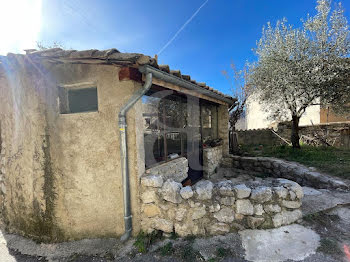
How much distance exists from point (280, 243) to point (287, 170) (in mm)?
4051

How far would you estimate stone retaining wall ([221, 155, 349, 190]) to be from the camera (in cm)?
429

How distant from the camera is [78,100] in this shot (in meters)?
3.01

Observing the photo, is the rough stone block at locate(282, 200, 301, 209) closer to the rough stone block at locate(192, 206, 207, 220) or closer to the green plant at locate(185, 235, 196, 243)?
the rough stone block at locate(192, 206, 207, 220)

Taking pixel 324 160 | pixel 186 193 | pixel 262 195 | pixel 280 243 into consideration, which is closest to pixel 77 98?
pixel 186 193

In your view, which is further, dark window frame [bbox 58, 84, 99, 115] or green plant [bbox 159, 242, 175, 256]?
dark window frame [bbox 58, 84, 99, 115]

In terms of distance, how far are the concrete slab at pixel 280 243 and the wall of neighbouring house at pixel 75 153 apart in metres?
1.86

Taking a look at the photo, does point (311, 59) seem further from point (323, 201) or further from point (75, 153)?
point (75, 153)

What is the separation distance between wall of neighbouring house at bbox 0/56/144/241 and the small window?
0.13 m

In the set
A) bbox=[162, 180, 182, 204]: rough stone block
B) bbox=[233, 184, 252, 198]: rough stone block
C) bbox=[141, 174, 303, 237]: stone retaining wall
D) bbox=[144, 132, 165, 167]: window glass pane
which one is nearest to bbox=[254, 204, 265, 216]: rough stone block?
bbox=[141, 174, 303, 237]: stone retaining wall

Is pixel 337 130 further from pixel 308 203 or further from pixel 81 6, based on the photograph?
pixel 81 6

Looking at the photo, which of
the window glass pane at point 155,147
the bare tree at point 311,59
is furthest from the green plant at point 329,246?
the bare tree at point 311,59

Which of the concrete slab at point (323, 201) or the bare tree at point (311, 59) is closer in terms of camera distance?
the concrete slab at point (323, 201)

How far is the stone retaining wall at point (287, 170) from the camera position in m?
4.29

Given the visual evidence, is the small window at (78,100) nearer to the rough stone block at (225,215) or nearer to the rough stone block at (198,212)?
the rough stone block at (198,212)
